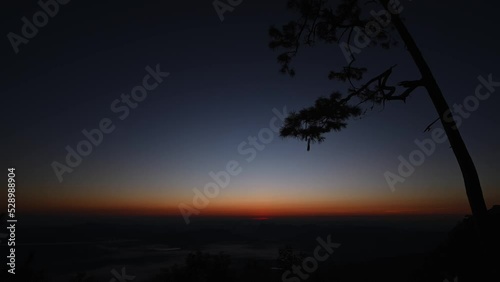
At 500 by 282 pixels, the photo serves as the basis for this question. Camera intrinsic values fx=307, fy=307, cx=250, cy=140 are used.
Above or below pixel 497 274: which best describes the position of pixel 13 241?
above

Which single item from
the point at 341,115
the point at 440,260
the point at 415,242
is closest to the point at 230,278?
the point at 440,260

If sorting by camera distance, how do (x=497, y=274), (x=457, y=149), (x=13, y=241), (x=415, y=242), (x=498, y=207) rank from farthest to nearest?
(x=415, y=242) < (x=498, y=207) < (x=13, y=241) < (x=457, y=149) < (x=497, y=274)

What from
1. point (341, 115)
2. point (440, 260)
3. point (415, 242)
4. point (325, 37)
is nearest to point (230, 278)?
point (440, 260)

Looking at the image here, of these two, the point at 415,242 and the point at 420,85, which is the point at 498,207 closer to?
the point at 420,85

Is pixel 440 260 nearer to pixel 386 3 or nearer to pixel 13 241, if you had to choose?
pixel 386 3

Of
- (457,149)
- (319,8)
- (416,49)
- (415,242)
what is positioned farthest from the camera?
(415,242)

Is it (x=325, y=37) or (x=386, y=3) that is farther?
(x=325, y=37)
